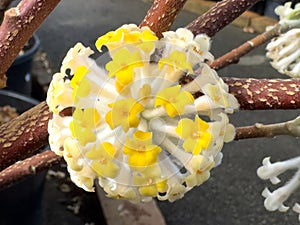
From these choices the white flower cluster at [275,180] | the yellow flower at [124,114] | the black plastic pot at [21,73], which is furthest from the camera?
the black plastic pot at [21,73]

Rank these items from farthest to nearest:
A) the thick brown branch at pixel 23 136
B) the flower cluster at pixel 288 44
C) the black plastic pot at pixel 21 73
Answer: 1. the black plastic pot at pixel 21 73
2. the flower cluster at pixel 288 44
3. the thick brown branch at pixel 23 136

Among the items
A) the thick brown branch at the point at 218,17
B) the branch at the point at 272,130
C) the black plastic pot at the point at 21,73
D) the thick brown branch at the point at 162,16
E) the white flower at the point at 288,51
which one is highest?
the thick brown branch at the point at 162,16

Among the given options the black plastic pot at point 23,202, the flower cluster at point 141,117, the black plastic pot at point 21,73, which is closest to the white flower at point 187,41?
the flower cluster at point 141,117

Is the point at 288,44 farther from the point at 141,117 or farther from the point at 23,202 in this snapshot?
the point at 23,202

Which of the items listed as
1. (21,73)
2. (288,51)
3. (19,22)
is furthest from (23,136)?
(21,73)

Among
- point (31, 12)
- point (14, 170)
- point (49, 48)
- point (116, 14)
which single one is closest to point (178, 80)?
point (31, 12)

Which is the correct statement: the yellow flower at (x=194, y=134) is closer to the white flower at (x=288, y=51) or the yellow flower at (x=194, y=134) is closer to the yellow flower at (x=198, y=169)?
the yellow flower at (x=198, y=169)

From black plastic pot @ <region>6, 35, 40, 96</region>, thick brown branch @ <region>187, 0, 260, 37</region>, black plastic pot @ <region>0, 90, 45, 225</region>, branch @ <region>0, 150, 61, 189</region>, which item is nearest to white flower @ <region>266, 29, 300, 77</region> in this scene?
thick brown branch @ <region>187, 0, 260, 37</region>
